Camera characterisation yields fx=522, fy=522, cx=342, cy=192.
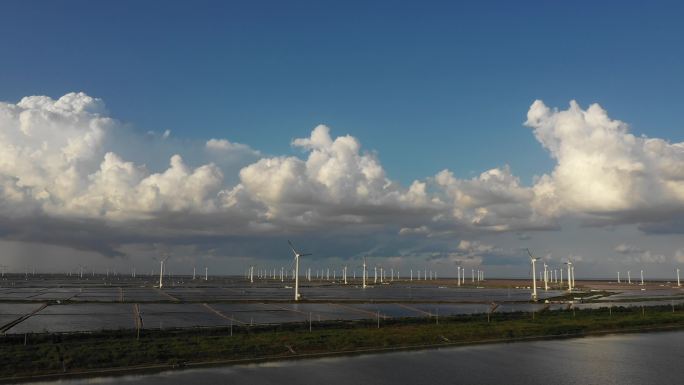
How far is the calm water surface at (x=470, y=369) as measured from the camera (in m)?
51.8

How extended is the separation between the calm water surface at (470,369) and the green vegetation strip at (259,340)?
4.47 meters

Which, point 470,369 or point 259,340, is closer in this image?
point 470,369

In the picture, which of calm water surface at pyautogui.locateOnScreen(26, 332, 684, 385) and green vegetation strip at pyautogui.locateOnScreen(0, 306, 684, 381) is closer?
calm water surface at pyautogui.locateOnScreen(26, 332, 684, 385)

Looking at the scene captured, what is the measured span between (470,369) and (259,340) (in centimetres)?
2822

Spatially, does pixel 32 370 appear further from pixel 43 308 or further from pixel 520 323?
pixel 43 308

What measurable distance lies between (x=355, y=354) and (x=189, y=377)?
72.4 feet

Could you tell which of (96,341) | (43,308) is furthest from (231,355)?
(43,308)

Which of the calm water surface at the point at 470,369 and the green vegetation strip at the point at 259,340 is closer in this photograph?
the calm water surface at the point at 470,369

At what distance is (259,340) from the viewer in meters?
70.1

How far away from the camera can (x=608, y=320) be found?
10119 cm

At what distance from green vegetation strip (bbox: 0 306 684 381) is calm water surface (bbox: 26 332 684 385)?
176 inches

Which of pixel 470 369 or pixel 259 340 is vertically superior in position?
pixel 259 340

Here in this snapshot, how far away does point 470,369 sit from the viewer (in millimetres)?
57531

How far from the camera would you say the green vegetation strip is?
5638cm
